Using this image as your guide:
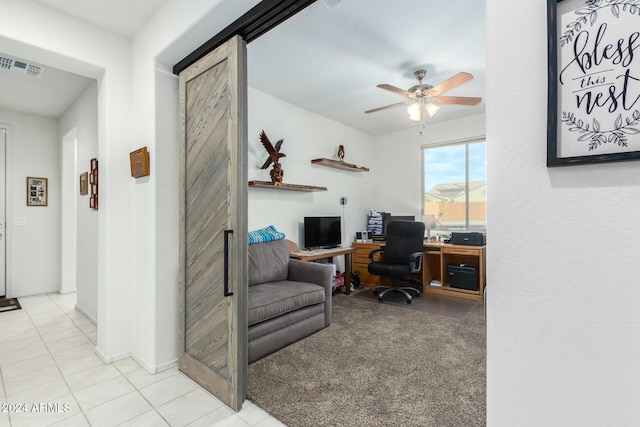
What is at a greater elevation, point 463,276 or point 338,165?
point 338,165

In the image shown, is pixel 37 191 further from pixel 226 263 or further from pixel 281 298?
pixel 226 263

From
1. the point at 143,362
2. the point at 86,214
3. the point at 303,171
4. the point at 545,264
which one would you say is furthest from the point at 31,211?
the point at 545,264

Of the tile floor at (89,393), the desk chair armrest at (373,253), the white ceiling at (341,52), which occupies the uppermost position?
the white ceiling at (341,52)

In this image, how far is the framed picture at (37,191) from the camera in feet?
14.3

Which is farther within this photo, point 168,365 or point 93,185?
point 93,185

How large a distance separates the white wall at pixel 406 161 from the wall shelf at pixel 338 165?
60 centimetres

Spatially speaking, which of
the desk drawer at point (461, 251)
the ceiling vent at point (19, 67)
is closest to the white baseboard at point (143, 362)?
the ceiling vent at point (19, 67)

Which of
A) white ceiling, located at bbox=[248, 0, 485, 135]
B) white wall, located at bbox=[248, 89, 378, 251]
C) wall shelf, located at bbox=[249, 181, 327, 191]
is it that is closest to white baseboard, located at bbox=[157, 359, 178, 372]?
white wall, located at bbox=[248, 89, 378, 251]

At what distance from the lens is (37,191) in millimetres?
4414

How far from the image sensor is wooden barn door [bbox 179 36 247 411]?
1.84 m

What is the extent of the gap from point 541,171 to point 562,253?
0.73ft

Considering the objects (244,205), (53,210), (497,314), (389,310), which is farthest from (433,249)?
(53,210)

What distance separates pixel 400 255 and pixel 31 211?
17.3 feet

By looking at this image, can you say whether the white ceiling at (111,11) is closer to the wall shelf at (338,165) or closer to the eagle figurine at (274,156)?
the eagle figurine at (274,156)
